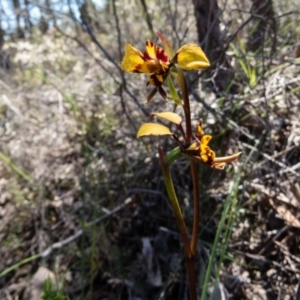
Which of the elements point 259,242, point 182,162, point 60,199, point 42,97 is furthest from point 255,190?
point 42,97

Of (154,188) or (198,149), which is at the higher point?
(198,149)

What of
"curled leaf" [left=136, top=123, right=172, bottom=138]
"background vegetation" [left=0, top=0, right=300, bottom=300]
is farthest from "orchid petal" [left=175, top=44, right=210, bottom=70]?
"background vegetation" [left=0, top=0, right=300, bottom=300]

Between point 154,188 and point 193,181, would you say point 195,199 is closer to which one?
point 193,181

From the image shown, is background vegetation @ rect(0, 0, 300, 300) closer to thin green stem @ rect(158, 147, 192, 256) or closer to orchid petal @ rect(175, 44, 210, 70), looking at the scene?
thin green stem @ rect(158, 147, 192, 256)

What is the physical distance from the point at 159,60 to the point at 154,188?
125cm

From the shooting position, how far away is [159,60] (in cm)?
94

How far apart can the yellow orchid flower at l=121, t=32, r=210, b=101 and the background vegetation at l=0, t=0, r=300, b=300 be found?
0.58 m

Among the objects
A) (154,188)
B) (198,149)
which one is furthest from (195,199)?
(154,188)

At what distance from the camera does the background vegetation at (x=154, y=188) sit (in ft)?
5.62

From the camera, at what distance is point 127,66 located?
36.3 inches

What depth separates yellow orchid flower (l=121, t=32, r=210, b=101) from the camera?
0.91 metres

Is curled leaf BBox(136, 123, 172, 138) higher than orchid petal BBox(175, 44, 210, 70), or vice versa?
orchid petal BBox(175, 44, 210, 70)

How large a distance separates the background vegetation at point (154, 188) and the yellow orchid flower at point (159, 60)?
22.8 inches

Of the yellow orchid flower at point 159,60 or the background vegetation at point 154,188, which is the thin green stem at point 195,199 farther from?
the background vegetation at point 154,188
